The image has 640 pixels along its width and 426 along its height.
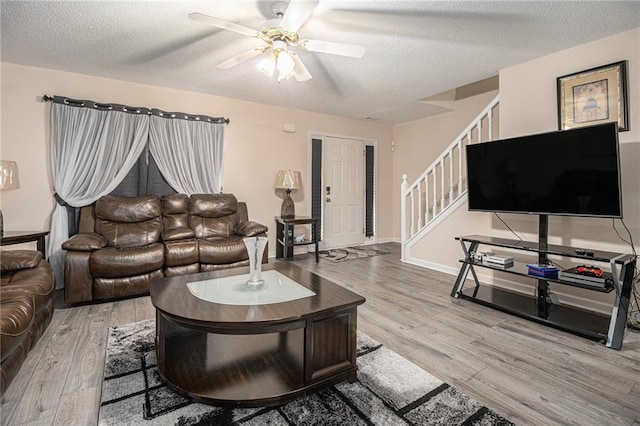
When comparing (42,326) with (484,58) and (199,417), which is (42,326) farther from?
(484,58)

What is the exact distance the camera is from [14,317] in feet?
5.30

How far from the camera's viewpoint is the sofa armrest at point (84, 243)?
2855 millimetres

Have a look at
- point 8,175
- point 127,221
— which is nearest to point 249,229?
point 127,221

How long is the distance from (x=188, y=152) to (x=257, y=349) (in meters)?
3.20

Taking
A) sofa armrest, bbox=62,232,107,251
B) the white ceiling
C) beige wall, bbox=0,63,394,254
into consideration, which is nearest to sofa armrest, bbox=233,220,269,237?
beige wall, bbox=0,63,394,254

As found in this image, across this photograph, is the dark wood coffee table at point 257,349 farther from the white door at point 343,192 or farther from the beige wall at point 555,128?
the white door at point 343,192

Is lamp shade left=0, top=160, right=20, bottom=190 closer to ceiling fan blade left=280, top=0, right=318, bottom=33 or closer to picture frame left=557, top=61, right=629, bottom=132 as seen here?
ceiling fan blade left=280, top=0, right=318, bottom=33

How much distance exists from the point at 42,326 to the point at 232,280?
1.39 meters

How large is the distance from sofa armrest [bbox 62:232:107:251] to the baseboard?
375cm

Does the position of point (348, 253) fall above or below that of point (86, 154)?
below

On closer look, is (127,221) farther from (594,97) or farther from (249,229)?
(594,97)

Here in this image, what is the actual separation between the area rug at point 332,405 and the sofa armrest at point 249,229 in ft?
6.85

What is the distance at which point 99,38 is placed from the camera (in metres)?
2.76

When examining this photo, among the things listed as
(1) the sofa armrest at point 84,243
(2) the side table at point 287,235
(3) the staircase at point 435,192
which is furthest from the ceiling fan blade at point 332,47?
(2) the side table at point 287,235
